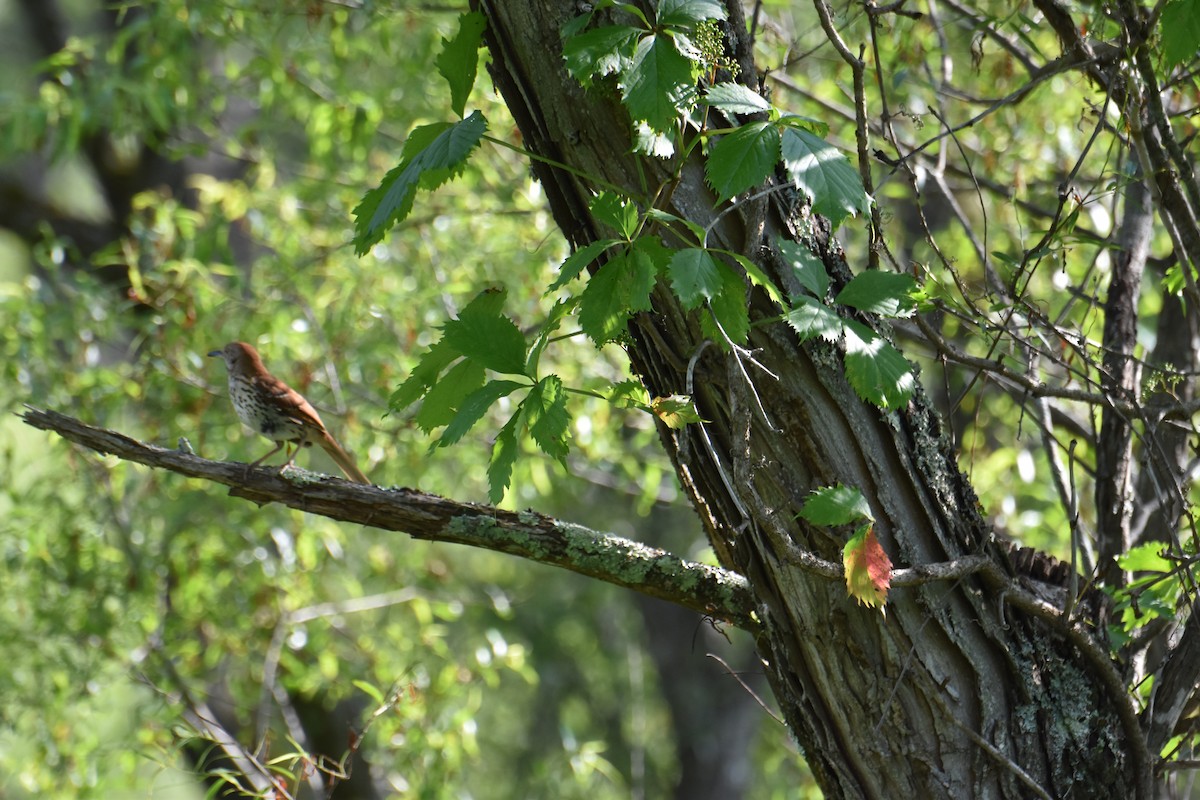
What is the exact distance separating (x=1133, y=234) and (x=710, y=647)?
27.5ft

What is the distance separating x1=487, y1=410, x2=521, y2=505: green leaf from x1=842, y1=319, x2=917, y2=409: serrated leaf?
1.60 ft

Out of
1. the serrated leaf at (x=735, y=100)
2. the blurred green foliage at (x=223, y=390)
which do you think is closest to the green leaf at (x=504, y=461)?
the serrated leaf at (x=735, y=100)

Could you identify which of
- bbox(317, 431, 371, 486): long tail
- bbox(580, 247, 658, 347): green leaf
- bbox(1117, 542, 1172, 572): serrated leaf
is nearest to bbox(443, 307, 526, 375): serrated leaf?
bbox(580, 247, 658, 347): green leaf

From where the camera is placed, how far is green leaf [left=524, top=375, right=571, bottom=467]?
59.5 inches

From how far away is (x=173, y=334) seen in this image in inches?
191

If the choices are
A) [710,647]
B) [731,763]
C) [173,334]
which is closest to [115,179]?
[173,334]

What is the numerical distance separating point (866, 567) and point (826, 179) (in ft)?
2.00

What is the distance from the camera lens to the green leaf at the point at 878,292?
1.65m

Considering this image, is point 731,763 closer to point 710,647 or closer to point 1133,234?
point 710,647

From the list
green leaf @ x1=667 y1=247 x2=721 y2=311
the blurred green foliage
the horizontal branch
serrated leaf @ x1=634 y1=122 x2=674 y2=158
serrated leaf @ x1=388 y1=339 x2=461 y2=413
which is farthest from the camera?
the blurred green foliage

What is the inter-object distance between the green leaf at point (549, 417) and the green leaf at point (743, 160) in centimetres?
35

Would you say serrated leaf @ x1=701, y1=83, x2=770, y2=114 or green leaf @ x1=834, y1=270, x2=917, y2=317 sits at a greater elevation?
serrated leaf @ x1=701, y1=83, x2=770, y2=114

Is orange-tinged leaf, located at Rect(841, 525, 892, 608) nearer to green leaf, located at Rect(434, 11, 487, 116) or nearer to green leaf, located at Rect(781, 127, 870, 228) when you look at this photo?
green leaf, located at Rect(781, 127, 870, 228)

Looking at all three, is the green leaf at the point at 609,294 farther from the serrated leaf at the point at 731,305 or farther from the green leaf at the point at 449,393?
the green leaf at the point at 449,393
